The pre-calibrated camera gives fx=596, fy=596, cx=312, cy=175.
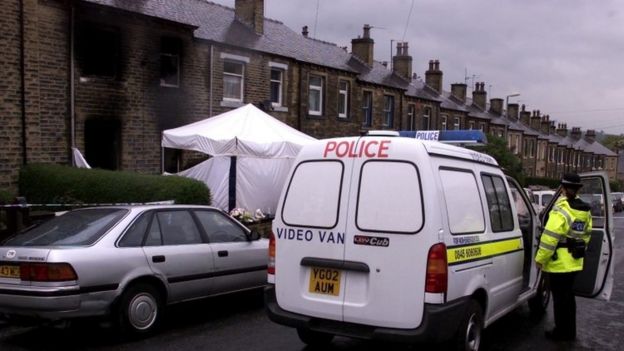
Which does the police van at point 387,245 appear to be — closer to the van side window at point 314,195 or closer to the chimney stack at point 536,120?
the van side window at point 314,195

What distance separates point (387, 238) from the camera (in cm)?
499

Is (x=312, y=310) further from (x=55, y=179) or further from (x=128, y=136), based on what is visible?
(x=128, y=136)

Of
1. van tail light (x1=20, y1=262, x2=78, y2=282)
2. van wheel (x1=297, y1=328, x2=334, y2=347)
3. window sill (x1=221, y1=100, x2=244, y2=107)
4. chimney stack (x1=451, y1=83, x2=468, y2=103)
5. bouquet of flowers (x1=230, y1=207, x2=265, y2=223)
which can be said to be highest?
chimney stack (x1=451, y1=83, x2=468, y2=103)

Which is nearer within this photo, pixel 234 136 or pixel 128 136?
pixel 234 136

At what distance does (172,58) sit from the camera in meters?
18.0

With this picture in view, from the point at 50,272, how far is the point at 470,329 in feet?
13.1

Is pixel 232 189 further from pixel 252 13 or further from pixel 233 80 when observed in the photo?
pixel 252 13

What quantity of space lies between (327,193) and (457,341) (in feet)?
5.62

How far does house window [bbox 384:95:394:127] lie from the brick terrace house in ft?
7.79

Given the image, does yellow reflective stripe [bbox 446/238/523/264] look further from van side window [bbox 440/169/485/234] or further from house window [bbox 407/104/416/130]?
house window [bbox 407/104/416/130]

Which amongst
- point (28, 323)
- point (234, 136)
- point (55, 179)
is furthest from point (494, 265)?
point (55, 179)

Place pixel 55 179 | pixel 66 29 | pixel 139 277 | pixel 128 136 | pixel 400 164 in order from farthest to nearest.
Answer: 1. pixel 128 136
2. pixel 66 29
3. pixel 55 179
4. pixel 139 277
5. pixel 400 164

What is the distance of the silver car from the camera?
19.0 ft

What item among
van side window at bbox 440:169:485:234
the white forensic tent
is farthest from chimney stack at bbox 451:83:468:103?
van side window at bbox 440:169:485:234
